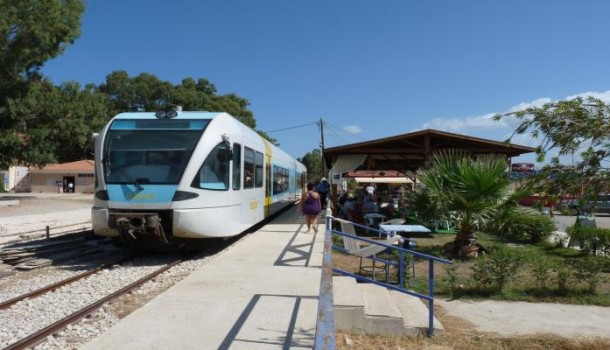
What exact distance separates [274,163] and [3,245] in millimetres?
8780

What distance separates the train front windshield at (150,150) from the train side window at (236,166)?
110 cm

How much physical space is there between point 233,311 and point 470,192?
706 cm

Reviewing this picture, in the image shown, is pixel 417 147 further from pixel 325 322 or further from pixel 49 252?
pixel 325 322

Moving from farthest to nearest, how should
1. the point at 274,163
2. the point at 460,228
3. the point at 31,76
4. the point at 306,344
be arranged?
the point at 31,76, the point at 274,163, the point at 460,228, the point at 306,344

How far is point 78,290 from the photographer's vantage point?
7.87 meters

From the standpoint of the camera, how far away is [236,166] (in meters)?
11.2

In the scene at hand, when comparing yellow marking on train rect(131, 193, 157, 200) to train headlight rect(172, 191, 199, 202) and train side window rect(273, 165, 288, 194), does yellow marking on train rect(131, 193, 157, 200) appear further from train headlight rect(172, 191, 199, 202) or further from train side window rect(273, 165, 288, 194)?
train side window rect(273, 165, 288, 194)

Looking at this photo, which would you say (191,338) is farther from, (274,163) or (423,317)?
(274,163)

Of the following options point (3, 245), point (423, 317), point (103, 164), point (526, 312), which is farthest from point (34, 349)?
point (3, 245)

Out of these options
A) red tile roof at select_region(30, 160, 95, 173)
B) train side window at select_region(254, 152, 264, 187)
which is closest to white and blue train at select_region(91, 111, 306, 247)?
train side window at select_region(254, 152, 264, 187)

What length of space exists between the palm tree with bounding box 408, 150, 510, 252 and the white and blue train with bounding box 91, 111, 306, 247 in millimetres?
4735

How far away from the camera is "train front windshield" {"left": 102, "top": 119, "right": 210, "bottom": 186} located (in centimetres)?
980

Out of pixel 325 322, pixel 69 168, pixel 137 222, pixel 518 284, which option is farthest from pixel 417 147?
pixel 69 168

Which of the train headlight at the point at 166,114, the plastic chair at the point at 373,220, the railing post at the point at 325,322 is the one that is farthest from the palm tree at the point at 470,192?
the railing post at the point at 325,322
